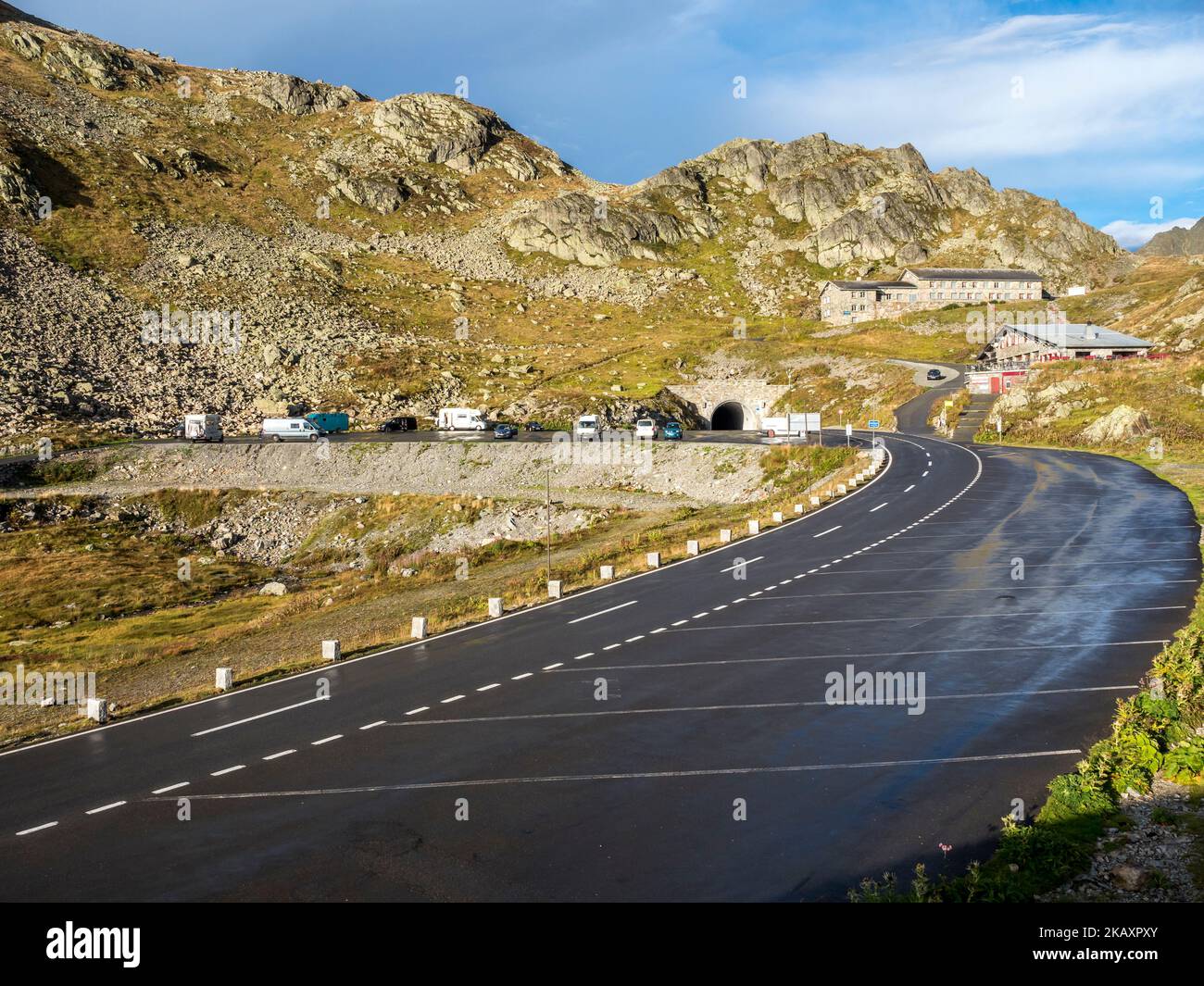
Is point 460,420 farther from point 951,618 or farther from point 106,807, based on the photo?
point 106,807

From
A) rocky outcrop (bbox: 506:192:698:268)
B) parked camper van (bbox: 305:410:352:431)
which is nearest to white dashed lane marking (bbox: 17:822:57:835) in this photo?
parked camper van (bbox: 305:410:352:431)

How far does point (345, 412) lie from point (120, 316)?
117ft

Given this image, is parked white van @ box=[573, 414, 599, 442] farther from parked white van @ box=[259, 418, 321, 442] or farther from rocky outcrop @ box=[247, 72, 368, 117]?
rocky outcrop @ box=[247, 72, 368, 117]

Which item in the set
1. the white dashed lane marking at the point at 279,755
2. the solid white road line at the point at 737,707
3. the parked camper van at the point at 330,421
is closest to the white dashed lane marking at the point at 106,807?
the white dashed lane marking at the point at 279,755

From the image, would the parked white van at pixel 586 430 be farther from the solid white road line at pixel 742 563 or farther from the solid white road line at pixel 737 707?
the solid white road line at pixel 737 707

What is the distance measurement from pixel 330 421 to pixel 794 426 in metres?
46.1

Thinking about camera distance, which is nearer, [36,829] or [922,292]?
[36,829]

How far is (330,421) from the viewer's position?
80.9 meters

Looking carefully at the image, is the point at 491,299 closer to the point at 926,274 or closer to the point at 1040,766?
the point at 926,274

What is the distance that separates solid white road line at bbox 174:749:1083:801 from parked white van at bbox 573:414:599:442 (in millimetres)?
57662

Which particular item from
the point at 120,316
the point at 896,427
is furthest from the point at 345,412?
the point at 896,427

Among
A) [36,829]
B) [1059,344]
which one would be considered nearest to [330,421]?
[36,829]

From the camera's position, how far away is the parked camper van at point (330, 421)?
7944cm

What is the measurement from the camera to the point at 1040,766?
555 inches
